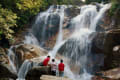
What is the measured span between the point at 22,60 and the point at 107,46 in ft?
28.2

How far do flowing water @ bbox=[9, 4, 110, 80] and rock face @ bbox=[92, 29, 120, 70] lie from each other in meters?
1.29

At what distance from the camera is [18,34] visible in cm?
2011

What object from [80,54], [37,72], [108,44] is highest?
[108,44]

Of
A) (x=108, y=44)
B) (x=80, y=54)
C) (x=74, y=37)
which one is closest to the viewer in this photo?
(x=108, y=44)

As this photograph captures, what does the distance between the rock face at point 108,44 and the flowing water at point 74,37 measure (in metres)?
1.29

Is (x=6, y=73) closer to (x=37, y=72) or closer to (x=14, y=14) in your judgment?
(x=37, y=72)

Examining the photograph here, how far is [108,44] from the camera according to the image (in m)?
14.4

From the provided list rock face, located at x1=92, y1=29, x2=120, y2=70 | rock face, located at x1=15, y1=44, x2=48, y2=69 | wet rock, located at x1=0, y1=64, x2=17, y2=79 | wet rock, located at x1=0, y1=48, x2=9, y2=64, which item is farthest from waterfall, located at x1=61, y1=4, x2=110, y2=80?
wet rock, located at x1=0, y1=48, x2=9, y2=64

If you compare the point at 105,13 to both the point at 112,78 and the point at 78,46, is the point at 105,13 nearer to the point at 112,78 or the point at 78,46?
the point at 78,46

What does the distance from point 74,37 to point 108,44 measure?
4489mm

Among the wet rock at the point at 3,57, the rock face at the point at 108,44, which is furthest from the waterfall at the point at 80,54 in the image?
the wet rock at the point at 3,57

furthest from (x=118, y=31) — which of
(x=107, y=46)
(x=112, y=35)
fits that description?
(x=107, y=46)

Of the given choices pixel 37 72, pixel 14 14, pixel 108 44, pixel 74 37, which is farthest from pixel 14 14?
pixel 108 44

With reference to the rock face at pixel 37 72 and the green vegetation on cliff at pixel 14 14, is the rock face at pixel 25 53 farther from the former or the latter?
the rock face at pixel 37 72
